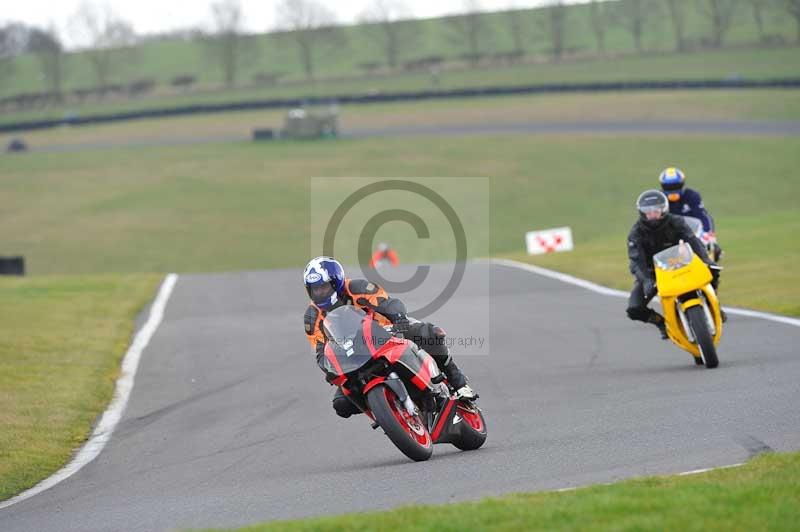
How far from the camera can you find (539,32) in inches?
4154

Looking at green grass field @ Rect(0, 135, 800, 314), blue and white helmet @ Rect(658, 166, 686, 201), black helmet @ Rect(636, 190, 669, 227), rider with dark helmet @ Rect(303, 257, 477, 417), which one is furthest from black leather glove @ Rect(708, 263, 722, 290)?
green grass field @ Rect(0, 135, 800, 314)

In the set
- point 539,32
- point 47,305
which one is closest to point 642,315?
point 47,305

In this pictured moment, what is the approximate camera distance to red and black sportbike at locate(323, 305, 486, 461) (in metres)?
8.34

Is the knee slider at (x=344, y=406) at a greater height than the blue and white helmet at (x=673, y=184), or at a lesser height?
lesser

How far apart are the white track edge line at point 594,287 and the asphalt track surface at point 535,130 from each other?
2976cm

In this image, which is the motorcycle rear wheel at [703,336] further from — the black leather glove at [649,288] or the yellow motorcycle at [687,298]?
the black leather glove at [649,288]

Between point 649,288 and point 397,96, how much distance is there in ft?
211

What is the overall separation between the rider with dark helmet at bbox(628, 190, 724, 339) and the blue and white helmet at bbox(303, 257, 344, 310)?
16.1 feet

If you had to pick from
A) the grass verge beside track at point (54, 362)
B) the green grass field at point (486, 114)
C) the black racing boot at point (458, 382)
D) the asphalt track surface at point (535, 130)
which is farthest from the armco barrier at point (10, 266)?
the green grass field at point (486, 114)

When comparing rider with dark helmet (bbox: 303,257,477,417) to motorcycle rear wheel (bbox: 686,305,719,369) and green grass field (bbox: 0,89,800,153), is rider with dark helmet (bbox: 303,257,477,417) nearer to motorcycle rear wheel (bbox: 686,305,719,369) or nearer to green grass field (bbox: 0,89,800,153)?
motorcycle rear wheel (bbox: 686,305,719,369)

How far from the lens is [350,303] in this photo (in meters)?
8.84

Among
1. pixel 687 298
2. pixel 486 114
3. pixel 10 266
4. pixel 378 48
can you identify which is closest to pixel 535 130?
pixel 486 114

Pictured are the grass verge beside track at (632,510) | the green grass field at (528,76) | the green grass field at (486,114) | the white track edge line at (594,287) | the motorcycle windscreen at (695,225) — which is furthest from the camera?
the green grass field at (528,76)

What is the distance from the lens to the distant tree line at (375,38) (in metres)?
93.7
